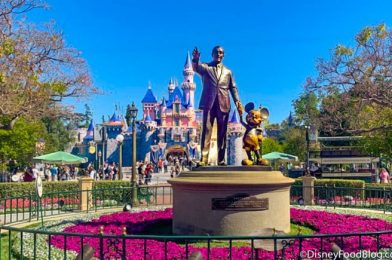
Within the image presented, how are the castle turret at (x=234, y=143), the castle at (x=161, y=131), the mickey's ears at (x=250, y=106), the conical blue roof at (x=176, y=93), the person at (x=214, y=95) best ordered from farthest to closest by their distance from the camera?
the conical blue roof at (x=176, y=93) < the castle at (x=161, y=131) < the castle turret at (x=234, y=143) < the person at (x=214, y=95) < the mickey's ears at (x=250, y=106)

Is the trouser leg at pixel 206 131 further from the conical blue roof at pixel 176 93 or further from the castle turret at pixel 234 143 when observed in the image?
the conical blue roof at pixel 176 93

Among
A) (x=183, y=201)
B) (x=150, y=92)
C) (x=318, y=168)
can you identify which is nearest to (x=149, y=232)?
(x=183, y=201)

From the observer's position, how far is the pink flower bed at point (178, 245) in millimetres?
7414

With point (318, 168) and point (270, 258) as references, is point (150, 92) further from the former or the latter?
point (270, 258)

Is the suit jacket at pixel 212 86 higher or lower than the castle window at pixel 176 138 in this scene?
lower

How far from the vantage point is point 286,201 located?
369 inches

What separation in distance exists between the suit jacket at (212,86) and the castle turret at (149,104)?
79.1m

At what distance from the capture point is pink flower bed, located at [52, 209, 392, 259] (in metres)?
7.41

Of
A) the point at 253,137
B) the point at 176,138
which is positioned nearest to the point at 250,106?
the point at 253,137

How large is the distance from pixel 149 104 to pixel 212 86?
3236 inches

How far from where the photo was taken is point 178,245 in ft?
27.3

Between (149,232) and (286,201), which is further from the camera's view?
(149,232)

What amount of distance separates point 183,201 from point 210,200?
80 centimetres

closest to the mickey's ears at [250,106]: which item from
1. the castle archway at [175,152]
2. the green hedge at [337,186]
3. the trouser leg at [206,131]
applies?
the trouser leg at [206,131]
